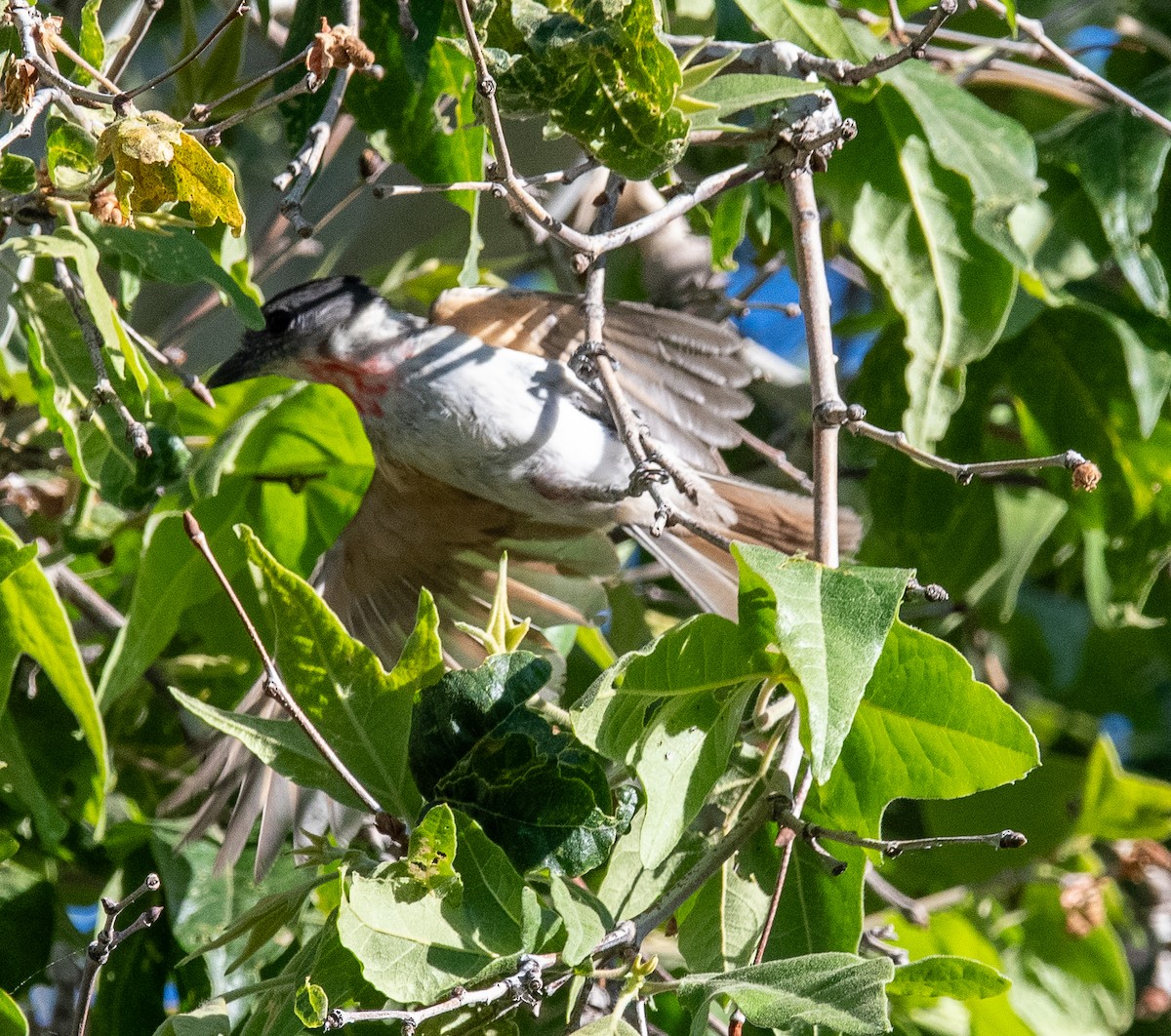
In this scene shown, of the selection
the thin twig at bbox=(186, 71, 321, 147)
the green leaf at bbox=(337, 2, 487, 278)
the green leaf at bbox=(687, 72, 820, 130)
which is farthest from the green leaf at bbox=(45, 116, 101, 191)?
the green leaf at bbox=(687, 72, 820, 130)

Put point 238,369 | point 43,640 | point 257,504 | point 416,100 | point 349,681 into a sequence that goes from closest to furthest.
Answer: point 349,681 → point 43,640 → point 416,100 → point 257,504 → point 238,369

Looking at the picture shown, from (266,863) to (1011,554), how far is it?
1914 millimetres

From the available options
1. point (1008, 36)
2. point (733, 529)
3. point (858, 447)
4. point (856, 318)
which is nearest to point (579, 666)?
point (733, 529)

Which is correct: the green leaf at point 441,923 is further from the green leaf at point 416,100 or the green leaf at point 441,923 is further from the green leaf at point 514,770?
the green leaf at point 416,100

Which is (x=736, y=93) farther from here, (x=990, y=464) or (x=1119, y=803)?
(x=1119, y=803)

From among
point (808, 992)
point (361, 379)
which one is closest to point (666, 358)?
point (361, 379)

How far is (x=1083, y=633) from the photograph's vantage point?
430cm

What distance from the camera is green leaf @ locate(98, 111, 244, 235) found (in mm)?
1468

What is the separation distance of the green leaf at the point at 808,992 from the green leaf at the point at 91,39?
143 centimetres

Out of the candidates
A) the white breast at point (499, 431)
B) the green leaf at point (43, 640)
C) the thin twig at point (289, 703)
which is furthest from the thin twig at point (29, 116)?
the white breast at point (499, 431)

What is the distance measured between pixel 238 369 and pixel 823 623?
6.20 feet

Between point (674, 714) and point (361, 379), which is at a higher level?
point (674, 714)

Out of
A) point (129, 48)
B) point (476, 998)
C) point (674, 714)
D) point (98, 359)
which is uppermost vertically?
point (129, 48)

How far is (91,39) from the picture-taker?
1.85 m
